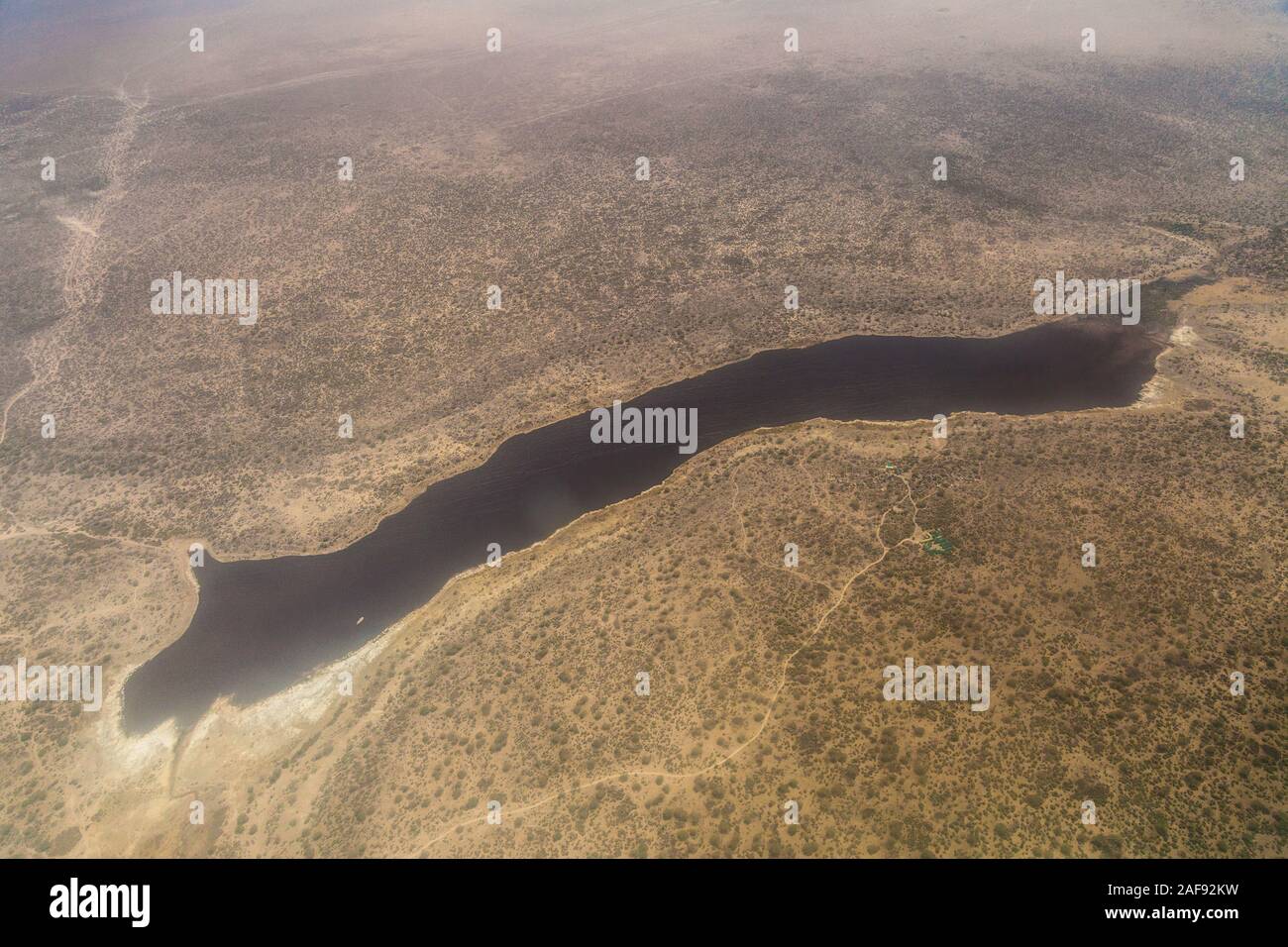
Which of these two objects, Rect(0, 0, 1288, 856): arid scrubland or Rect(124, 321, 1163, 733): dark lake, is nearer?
Rect(0, 0, 1288, 856): arid scrubland

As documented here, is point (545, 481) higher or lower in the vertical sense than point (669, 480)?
lower

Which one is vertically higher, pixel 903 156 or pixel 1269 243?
pixel 903 156

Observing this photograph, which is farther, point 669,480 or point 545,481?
point 545,481

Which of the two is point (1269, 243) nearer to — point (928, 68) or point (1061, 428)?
point (1061, 428)

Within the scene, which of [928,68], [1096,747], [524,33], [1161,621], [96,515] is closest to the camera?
[1096,747]

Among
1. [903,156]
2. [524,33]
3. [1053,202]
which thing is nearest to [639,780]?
[1053,202]
